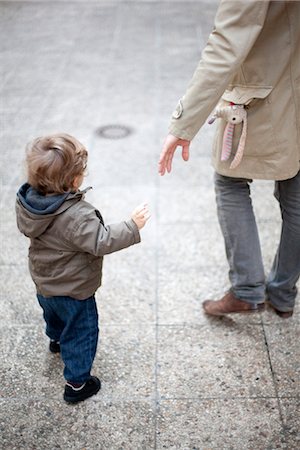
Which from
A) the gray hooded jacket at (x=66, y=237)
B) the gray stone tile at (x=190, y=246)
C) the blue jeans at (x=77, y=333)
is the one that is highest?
the gray hooded jacket at (x=66, y=237)

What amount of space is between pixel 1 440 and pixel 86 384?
44 cm

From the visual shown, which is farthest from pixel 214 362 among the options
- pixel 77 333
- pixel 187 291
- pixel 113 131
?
pixel 113 131

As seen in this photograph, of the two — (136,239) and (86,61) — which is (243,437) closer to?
(136,239)

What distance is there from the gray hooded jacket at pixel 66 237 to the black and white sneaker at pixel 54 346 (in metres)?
0.55

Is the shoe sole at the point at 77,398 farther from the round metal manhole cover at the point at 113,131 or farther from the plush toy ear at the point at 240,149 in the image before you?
the round metal manhole cover at the point at 113,131

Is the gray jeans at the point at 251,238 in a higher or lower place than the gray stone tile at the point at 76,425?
higher

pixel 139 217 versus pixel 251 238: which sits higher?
pixel 139 217

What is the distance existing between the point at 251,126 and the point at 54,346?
145 centimetres

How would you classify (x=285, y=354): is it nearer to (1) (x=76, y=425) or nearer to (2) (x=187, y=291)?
(2) (x=187, y=291)

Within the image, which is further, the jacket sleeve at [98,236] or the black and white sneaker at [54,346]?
the black and white sneaker at [54,346]

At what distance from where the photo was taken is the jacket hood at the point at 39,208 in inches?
89.9

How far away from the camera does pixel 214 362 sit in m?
2.93

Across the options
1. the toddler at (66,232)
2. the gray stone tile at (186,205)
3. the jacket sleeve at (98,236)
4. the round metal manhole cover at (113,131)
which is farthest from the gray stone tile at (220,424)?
the round metal manhole cover at (113,131)

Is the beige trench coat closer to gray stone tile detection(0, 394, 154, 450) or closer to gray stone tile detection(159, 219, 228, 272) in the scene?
gray stone tile detection(159, 219, 228, 272)
